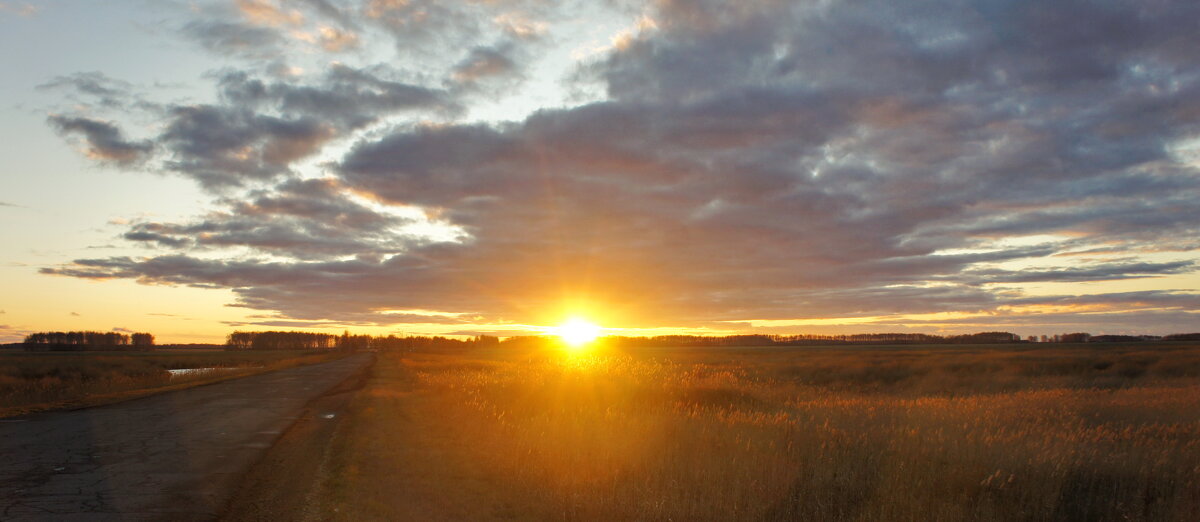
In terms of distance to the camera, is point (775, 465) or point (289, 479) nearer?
point (289, 479)

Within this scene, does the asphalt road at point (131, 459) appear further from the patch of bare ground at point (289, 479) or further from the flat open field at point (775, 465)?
the flat open field at point (775, 465)

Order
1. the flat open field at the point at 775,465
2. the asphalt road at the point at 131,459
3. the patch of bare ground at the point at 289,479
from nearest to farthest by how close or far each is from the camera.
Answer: the patch of bare ground at the point at 289,479 → the asphalt road at the point at 131,459 → the flat open field at the point at 775,465

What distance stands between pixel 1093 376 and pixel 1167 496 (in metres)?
39.2

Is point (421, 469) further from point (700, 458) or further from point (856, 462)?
point (856, 462)

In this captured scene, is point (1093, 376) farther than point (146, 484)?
Yes

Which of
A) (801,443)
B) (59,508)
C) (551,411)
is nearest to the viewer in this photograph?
(59,508)

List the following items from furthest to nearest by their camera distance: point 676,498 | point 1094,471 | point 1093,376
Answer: point 1093,376 → point 1094,471 → point 676,498

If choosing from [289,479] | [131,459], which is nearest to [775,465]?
[289,479]

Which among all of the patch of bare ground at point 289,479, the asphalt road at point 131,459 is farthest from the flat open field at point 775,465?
the asphalt road at point 131,459

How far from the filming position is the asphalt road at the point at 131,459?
8.34 m

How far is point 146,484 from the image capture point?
9.66 metres

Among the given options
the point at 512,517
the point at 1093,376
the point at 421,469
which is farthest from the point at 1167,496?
the point at 1093,376

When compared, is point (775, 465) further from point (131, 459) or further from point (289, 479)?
point (131, 459)

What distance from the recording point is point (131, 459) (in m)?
11.7
